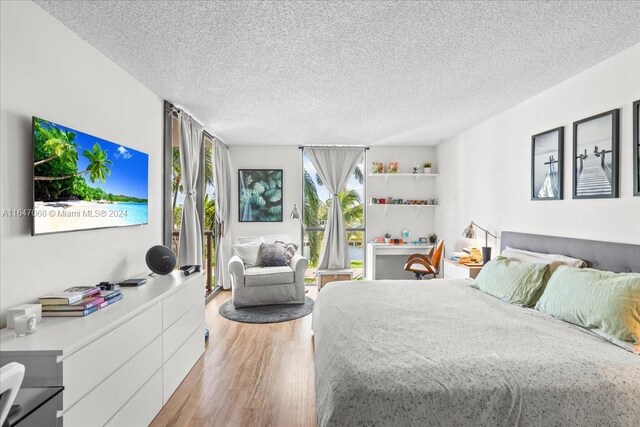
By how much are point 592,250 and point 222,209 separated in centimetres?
464

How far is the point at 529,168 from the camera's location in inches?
139

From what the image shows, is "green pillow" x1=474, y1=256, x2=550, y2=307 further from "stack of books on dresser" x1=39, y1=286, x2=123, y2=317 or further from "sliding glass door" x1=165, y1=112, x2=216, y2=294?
"sliding glass door" x1=165, y1=112, x2=216, y2=294

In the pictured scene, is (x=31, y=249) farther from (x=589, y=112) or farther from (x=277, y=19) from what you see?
(x=589, y=112)

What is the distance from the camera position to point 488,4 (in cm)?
194

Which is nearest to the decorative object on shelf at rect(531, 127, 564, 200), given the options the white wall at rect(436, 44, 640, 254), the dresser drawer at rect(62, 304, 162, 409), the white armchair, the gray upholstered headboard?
the white wall at rect(436, 44, 640, 254)

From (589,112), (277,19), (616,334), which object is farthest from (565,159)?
(277,19)

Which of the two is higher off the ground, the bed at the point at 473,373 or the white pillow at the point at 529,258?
the white pillow at the point at 529,258

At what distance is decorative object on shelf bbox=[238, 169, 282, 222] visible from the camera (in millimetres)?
6039

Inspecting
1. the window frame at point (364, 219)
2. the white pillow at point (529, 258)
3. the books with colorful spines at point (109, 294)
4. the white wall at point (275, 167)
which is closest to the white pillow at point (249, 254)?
the white wall at point (275, 167)

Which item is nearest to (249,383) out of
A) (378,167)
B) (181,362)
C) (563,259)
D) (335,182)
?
(181,362)

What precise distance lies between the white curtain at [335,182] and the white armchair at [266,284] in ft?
3.83

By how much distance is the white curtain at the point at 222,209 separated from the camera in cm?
533

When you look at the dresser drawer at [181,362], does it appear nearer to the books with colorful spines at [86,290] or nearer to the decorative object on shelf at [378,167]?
the books with colorful spines at [86,290]

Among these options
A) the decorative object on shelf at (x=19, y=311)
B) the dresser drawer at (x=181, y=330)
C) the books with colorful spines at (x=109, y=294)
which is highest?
the decorative object on shelf at (x=19, y=311)
